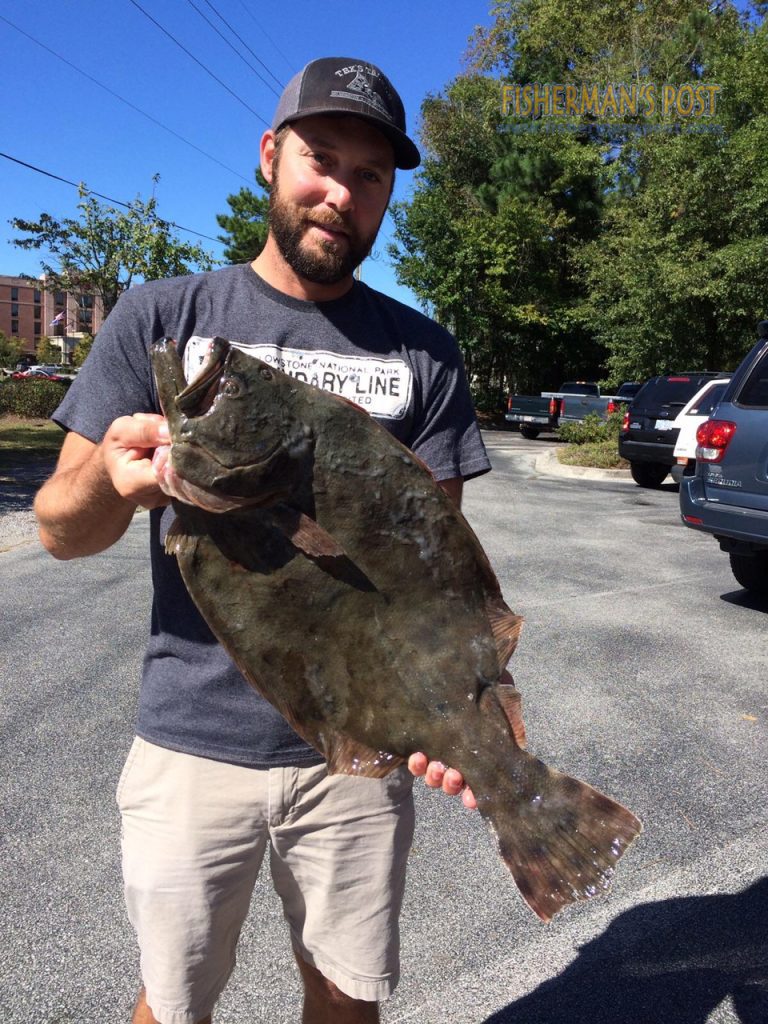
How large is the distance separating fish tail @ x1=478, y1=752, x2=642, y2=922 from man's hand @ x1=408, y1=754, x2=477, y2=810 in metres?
0.04

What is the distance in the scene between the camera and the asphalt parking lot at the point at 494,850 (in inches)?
104

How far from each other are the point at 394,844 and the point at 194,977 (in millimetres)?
544

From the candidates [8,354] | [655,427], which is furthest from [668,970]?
[8,354]

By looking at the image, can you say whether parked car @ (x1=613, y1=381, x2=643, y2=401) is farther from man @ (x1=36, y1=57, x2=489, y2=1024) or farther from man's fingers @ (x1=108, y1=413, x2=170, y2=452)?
man's fingers @ (x1=108, y1=413, x2=170, y2=452)

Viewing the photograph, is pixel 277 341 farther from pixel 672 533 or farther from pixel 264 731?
pixel 672 533

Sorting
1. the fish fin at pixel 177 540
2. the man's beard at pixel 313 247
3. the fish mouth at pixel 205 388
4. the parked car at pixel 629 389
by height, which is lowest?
the parked car at pixel 629 389

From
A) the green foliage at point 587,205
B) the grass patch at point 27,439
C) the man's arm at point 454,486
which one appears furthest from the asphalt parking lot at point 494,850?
the green foliage at point 587,205

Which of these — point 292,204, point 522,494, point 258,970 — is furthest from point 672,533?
point 292,204

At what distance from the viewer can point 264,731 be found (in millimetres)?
1893

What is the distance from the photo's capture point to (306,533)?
152 cm

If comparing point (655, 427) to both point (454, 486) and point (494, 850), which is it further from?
point (454, 486)

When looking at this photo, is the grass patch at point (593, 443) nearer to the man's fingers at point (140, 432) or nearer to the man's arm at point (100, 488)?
the man's arm at point (100, 488)

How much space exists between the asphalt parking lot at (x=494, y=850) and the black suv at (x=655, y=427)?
797cm

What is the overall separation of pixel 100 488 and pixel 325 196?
83 cm
